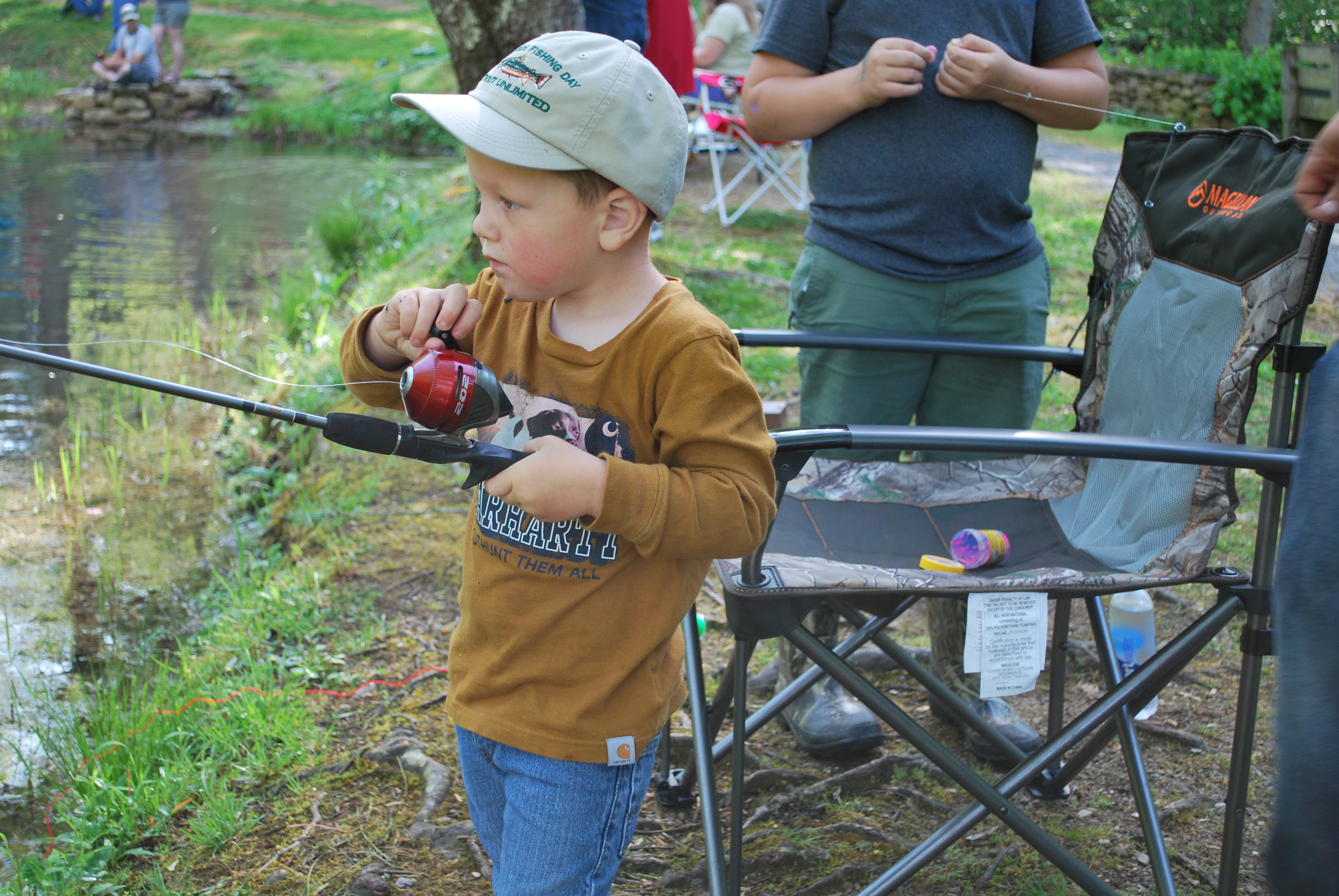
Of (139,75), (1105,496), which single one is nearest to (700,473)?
(1105,496)

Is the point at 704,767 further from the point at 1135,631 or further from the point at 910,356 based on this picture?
the point at 1135,631

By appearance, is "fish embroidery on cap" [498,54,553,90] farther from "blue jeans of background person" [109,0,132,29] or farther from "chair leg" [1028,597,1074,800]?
"blue jeans of background person" [109,0,132,29]

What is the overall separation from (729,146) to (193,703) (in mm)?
6687

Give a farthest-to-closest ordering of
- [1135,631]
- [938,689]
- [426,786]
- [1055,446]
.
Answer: [1135,631] < [426,786] < [938,689] < [1055,446]

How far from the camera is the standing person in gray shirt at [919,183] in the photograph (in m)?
2.13

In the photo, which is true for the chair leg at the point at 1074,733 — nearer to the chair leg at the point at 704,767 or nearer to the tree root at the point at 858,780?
the chair leg at the point at 704,767

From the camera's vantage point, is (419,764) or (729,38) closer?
(419,764)

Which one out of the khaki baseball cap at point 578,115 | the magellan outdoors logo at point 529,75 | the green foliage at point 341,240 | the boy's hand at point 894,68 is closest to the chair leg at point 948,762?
the khaki baseball cap at point 578,115

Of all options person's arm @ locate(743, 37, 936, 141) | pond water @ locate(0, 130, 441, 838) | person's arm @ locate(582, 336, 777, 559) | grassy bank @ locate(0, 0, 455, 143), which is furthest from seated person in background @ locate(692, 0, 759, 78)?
grassy bank @ locate(0, 0, 455, 143)

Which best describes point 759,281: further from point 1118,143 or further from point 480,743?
point 1118,143

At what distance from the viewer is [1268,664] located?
8.84ft

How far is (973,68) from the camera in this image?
204cm

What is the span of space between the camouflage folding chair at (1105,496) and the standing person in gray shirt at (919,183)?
114 millimetres

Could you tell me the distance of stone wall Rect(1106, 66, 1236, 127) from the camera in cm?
1268
